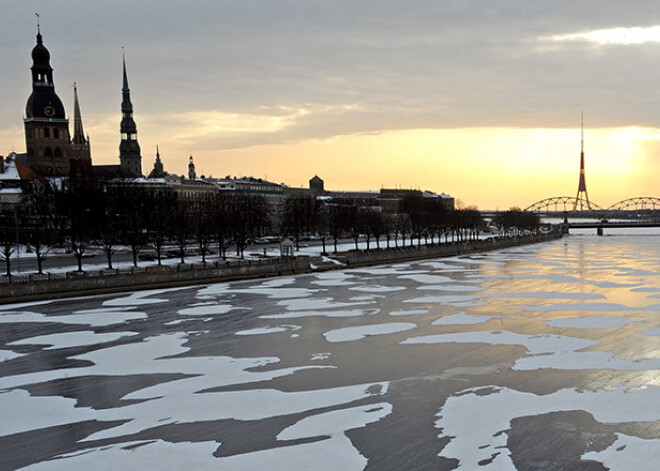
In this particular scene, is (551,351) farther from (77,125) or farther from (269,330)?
(77,125)

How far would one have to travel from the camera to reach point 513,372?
17203 millimetres

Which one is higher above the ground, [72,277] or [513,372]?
Answer: [72,277]

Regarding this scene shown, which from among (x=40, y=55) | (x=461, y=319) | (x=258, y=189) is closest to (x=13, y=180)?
(x=40, y=55)

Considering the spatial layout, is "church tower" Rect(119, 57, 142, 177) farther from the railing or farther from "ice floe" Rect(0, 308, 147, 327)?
"ice floe" Rect(0, 308, 147, 327)

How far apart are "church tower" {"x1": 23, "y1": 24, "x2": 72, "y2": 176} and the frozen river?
87.7m

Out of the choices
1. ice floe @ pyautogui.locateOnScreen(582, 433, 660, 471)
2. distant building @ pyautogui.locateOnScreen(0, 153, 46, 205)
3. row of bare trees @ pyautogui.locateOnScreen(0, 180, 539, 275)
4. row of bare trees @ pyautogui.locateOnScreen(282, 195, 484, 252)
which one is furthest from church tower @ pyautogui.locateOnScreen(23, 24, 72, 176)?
ice floe @ pyautogui.locateOnScreen(582, 433, 660, 471)

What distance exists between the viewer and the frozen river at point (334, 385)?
39.2 feet

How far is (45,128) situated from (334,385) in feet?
354

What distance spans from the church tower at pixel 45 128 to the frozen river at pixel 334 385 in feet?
288

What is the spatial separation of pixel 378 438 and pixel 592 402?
217 inches

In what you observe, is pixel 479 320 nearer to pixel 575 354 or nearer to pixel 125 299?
pixel 575 354

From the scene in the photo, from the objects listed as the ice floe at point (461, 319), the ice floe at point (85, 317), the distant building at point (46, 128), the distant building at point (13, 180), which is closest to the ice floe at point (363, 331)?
the ice floe at point (461, 319)

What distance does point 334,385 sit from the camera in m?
16.2

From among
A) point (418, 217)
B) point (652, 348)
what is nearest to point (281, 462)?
point (652, 348)
